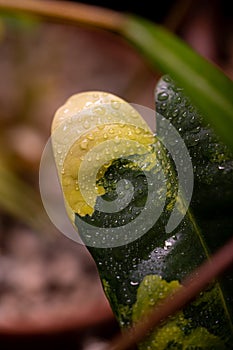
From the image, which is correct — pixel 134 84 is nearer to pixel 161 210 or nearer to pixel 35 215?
pixel 35 215

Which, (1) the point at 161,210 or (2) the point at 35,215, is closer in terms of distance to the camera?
(1) the point at 161,210

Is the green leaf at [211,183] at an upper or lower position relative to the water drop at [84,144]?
upper

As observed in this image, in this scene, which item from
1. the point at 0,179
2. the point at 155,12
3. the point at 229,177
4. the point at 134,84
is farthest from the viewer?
the point at 155,12

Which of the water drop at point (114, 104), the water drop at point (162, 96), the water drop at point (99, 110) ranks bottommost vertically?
the water drop at point (99, 110)

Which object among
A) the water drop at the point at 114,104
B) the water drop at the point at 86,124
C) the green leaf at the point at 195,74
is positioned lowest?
the water drop at the point at 86,124

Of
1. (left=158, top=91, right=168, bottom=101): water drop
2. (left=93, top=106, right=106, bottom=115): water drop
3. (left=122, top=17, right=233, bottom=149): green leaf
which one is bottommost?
(left=93, top=106, right=106, bottom=115): water drop

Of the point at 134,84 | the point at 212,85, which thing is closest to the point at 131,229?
the point at 212,85

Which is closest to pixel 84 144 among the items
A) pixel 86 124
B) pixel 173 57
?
pixel 86 124

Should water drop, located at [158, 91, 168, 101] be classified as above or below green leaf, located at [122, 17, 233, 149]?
below
